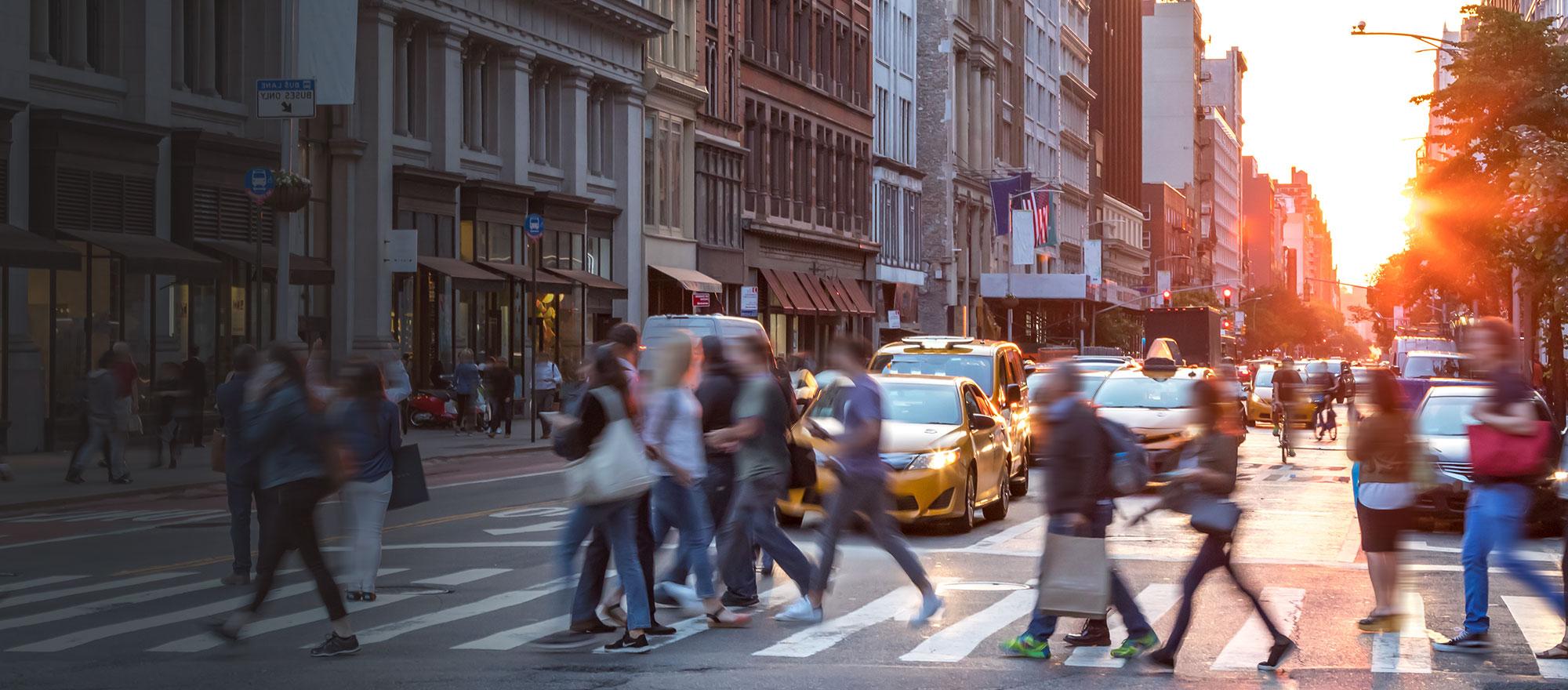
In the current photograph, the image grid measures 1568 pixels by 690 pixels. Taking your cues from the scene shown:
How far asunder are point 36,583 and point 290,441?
4.69 meters

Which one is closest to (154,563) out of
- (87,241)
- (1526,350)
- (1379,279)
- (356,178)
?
(87,241)

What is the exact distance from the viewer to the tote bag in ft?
34.9

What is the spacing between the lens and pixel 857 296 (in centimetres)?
7369

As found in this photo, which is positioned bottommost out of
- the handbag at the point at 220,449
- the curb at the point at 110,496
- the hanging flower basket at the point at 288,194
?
the curb at the point at 110,496

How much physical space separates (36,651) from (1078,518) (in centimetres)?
600

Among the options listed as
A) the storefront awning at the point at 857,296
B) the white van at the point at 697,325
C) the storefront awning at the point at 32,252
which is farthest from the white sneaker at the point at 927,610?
the storefront awning at the point at 857,296

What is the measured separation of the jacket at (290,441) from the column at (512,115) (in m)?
34.7

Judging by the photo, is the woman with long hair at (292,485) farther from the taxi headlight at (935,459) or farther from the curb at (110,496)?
the curb at (110,496)

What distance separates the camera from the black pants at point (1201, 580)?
408 inches

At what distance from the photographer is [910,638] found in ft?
37.6

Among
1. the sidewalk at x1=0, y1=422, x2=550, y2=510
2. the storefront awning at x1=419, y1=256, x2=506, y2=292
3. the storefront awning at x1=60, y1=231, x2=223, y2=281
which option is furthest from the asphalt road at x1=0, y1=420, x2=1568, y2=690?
the storefront awning at x1=419, y1=256, x2=506, y2=292

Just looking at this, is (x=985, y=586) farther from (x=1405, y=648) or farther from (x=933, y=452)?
(x=933, y=452)

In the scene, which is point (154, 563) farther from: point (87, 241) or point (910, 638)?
point (87, 241)

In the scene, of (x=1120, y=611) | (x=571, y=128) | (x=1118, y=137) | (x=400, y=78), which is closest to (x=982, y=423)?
(x=1120, y=611)
